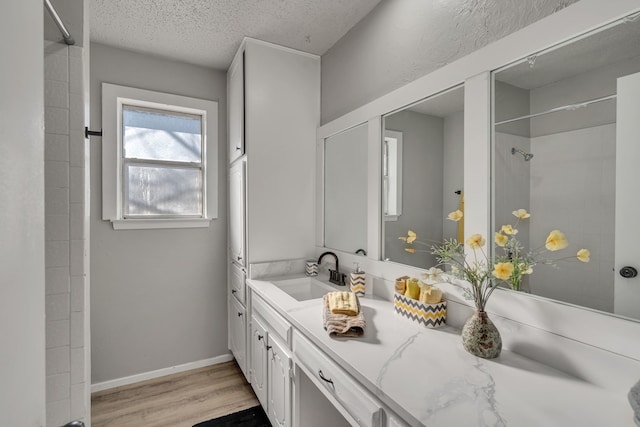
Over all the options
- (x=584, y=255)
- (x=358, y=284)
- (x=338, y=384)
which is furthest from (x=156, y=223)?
(x=584, y=255)

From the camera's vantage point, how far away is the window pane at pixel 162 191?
96.6 inches

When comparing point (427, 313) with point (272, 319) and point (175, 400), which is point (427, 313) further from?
point (175, 400)

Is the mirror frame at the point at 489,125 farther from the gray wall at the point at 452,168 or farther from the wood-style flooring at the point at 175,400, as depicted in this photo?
the wood-style flooring at the point at 175,400

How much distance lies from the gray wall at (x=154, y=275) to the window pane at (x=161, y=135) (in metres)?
0.19

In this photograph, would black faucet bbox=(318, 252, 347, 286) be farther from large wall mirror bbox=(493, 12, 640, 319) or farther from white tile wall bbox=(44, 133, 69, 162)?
white tile wall bbox=(44, 133, 69, 162)

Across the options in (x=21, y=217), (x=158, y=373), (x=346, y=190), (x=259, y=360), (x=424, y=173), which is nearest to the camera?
(x=21, y=217)

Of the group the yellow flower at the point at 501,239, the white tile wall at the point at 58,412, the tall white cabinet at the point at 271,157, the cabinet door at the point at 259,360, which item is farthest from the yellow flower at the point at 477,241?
the white tile wall at the point at 58,412

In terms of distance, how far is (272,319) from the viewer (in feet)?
5.62

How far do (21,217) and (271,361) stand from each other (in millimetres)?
1572

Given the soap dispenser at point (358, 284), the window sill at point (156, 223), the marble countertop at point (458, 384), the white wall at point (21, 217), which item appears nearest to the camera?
the white wall at point (21, 217)

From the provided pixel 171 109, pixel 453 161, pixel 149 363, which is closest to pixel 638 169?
pixel 453 161

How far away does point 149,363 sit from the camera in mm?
2477

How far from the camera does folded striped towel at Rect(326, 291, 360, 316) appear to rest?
1347mm

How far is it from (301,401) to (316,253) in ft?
3.64
